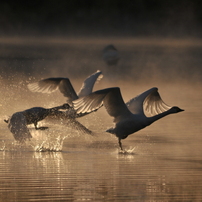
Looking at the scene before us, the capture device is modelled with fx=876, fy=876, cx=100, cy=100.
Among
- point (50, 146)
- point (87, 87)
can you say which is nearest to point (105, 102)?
point (50, 146)

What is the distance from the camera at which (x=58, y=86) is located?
59.3 ft

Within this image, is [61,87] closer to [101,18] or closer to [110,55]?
[110,55]

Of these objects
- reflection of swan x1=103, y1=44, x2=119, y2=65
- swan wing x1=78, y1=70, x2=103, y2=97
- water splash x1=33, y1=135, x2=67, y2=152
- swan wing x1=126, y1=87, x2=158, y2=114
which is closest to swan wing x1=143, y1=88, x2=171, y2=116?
swan wing x1=126, y1=87, x2=158, y2=114

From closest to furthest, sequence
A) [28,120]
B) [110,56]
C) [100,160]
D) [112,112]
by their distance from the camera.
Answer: [100,160] < [112,112] < [28,120] < [110,56]

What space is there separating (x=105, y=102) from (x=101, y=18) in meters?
42.2

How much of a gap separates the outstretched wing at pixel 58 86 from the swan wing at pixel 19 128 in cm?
264

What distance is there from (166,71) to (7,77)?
7.90 m

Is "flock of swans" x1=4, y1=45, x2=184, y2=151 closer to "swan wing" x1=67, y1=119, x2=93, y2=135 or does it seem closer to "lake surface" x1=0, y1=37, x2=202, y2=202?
"swan wing" x1=67, y1=119, x2=93, y2=135

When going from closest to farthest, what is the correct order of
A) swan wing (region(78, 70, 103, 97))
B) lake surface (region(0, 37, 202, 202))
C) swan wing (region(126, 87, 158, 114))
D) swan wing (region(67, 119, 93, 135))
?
lake surface (region(0, 37, 202, 202))
swan wing (region(126, 87, 158, 114))
swan wing (region(67, 119, 93, 135))
swan wing (region(78, 70, 103, 97))

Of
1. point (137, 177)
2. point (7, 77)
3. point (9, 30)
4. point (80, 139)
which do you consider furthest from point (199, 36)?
point (137, 177)

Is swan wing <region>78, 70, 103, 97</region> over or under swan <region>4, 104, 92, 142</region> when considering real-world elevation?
over

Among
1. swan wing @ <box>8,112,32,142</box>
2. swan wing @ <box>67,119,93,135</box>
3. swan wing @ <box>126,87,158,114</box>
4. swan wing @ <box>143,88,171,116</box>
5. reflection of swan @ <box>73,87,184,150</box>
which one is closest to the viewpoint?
reflection of swan @ <box>73,87,184,150</box>

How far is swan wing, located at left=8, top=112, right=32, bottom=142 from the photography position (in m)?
14.9

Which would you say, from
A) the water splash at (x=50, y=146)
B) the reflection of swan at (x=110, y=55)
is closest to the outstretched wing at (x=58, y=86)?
the water splash at (x=50, y=146)
